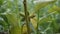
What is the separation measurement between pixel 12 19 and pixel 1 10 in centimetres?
26

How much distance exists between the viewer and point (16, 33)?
419 mm

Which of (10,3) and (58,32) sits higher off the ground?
(10,3)

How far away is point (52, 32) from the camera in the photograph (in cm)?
61

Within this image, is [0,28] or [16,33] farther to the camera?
[0,28]

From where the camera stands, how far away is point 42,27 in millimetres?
633

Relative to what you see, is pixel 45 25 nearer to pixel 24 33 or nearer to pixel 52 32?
pixel 52 32

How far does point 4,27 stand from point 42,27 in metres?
0.17

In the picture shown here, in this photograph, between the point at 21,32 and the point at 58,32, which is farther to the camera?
the point at 58,32

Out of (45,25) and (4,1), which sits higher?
(4,1)

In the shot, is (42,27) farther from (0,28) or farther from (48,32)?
(0,28)

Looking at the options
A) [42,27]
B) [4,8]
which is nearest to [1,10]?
[4,8]

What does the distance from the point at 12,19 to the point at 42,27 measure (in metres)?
0.24

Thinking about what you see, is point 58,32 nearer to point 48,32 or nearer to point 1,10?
point 48,32

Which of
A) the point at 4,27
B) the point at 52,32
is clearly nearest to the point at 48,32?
the point at 52,32
